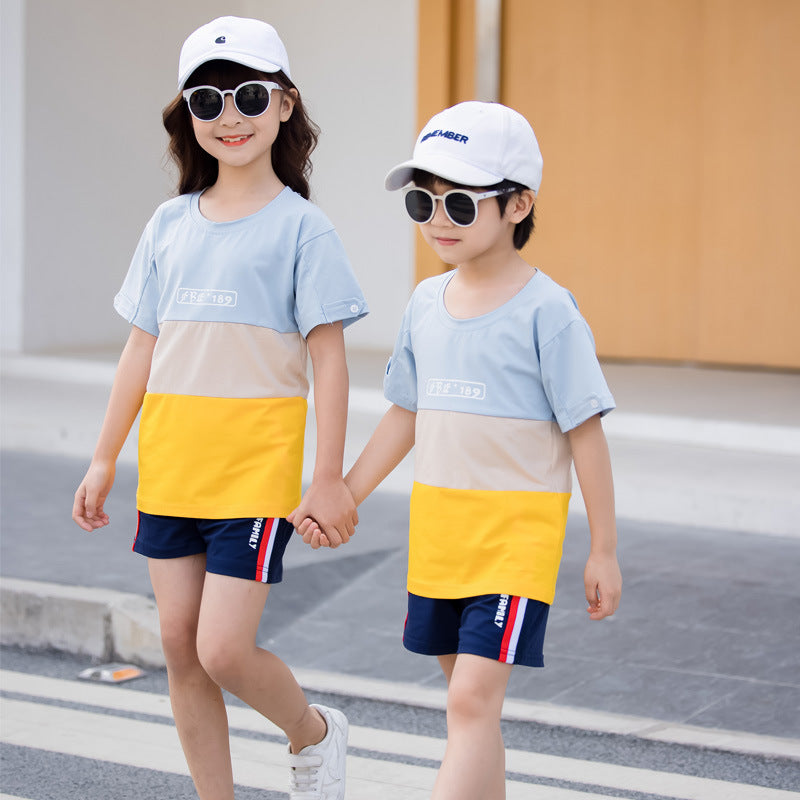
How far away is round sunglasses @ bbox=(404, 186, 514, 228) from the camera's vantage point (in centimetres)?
285

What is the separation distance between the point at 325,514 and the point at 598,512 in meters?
0.59

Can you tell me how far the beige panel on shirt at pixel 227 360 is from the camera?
317 cm

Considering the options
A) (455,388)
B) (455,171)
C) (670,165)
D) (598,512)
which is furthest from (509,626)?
(670,165)

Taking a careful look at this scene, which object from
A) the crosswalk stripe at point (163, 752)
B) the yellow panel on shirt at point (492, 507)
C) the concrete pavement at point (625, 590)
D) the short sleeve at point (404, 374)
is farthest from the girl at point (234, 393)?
the concrete pavement at point (625, 590)

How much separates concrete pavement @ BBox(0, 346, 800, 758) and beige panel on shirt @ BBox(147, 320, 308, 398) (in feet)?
5.64

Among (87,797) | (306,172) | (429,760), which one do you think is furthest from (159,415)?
(429,760)

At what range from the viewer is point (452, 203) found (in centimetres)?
287

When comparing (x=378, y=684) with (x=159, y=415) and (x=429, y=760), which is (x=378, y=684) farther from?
(x=159, y=415)

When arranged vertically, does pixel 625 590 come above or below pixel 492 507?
below

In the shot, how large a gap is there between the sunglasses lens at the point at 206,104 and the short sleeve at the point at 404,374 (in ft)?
2.02

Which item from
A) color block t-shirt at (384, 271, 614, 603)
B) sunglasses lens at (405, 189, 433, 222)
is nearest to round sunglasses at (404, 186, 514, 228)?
sunglasses lens at (405, 189, 433, 222)

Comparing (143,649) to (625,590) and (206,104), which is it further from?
(206,104)

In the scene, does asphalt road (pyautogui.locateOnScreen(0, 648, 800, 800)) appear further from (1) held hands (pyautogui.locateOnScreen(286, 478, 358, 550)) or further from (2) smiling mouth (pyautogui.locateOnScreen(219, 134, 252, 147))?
(2) smiling mouth (pyautogui.locateOnScreen(219, 134, 252, 147))

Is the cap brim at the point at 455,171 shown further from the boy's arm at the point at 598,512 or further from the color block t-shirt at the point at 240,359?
the boy's arm at the point at 598,512
